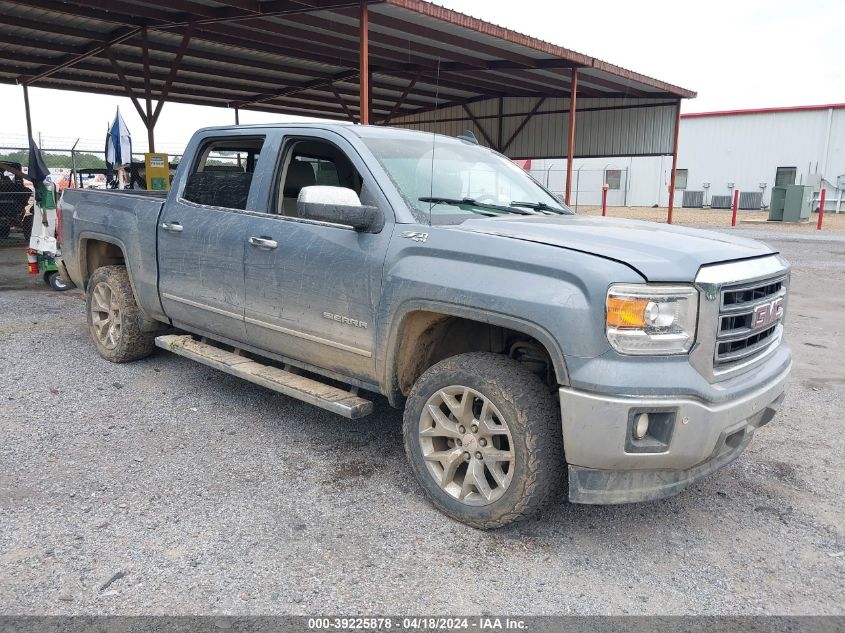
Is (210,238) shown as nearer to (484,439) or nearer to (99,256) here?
(99,256)

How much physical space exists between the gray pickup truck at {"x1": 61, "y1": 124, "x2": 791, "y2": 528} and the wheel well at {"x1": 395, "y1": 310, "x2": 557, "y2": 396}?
0.01 m

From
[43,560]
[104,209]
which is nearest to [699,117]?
[104,209]

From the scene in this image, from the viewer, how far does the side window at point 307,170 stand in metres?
4.24

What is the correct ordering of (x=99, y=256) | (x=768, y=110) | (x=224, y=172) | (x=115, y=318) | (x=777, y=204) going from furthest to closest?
(x=768, y=110)
(x=777, y=204)
(x=99, y=256)
(x=115, y=318)
(x=224, y=172)

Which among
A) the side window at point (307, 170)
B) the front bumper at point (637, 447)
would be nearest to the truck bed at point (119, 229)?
the side window at point (307, 170)

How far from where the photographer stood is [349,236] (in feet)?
11.9

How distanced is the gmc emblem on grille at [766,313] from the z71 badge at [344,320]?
1892 millimetres

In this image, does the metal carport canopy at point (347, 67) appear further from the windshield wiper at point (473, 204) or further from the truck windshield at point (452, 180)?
the windshield wiper at point (473, 204)

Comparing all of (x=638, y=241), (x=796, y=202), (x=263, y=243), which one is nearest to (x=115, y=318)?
(x=263, y=243)

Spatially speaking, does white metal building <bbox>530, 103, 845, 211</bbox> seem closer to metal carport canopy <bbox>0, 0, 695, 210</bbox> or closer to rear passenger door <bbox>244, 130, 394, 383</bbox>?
metal carport canopy <bbox>0, 0, 695, 210</bbox>

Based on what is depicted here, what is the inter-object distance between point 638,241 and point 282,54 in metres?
13.5

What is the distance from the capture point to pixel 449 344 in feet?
11.9

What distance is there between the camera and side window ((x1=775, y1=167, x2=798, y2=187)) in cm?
3491

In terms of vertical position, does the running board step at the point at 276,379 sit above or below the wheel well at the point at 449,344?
below
